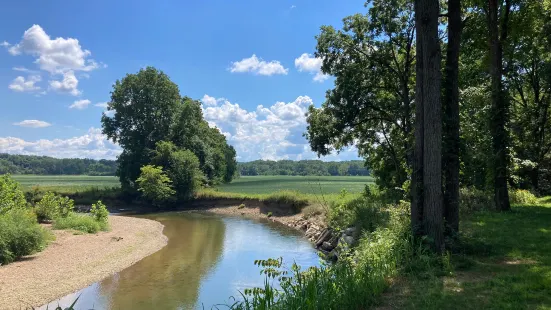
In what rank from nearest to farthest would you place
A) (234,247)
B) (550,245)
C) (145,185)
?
(550,245)
(234,247)
(145,185)

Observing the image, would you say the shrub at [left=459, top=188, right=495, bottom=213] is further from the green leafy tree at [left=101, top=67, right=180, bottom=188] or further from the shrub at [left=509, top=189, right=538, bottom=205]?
the green leafy tree at [left=101, top=67, right=180, bottom=188]

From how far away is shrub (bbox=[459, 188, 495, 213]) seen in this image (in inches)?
635

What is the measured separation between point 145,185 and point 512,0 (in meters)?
36.5

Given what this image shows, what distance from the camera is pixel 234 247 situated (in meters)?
21.1

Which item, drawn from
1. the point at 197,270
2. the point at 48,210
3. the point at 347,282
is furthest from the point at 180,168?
the point at 347,282

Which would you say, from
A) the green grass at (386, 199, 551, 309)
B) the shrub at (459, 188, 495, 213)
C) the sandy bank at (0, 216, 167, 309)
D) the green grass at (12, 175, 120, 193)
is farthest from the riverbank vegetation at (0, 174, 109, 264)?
the shrub at (459, 188, 495, 213)

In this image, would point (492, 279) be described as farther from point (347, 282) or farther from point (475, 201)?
point (475, 201)

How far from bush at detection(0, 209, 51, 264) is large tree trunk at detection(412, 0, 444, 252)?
1583 centimetres

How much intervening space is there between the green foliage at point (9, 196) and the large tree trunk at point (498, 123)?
74.7ft

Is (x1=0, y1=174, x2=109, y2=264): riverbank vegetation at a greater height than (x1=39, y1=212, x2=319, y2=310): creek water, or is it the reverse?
(x1=0, y1=174, x2=109, y2=264): riverbank vegetation

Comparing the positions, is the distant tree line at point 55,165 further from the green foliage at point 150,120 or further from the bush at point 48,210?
the bush at point 48,210

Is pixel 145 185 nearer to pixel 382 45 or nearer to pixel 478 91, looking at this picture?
pixel 382 45

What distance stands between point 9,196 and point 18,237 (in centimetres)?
554

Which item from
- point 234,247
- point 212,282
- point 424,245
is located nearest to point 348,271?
point 424,245
